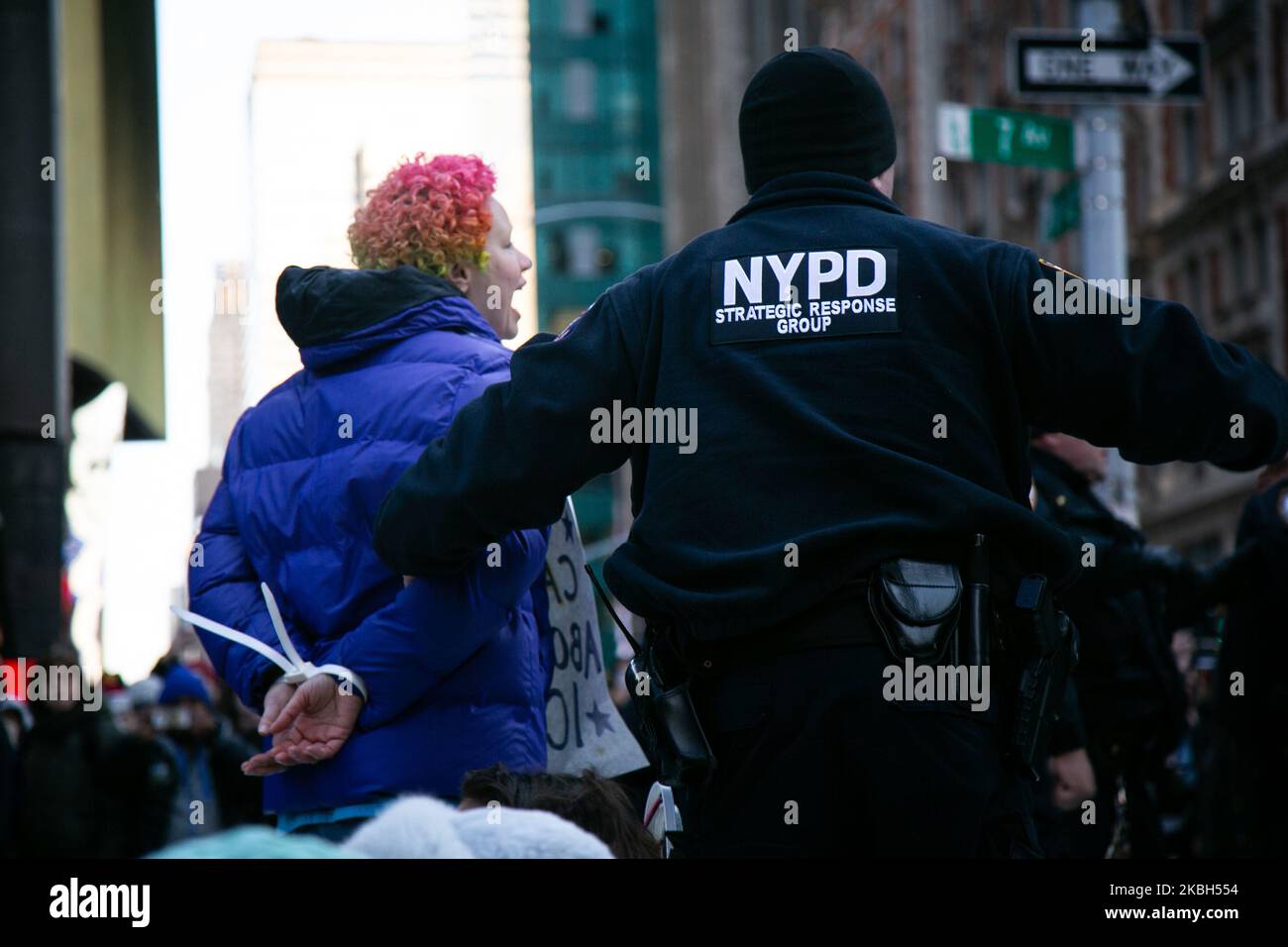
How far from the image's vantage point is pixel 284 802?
4.36 metres

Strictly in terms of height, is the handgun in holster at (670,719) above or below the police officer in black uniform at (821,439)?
below

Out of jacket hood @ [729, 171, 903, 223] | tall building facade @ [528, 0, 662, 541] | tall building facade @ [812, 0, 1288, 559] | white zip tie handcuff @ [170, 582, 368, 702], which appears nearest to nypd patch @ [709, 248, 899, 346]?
jacket hood @ [729, 171, 903, 223]

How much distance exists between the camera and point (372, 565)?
4305 millimetres

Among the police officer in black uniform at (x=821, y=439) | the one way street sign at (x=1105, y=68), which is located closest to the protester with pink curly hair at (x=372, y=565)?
the police officer in black uniform at (x=821, y=439)

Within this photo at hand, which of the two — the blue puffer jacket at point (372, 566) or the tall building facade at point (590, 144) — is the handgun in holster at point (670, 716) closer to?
the blue puffer jacket at point (372, 566)

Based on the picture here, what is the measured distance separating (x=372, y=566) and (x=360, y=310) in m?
0.59

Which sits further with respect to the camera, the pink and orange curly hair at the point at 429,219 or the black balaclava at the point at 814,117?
the pink and orange curly hair at the point at 429,219

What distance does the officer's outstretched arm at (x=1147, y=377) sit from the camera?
353 cm

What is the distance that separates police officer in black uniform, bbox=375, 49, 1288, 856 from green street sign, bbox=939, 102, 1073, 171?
285 inches

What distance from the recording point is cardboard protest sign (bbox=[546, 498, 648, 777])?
15.6ft

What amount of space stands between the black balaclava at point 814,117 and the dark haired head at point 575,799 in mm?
1211

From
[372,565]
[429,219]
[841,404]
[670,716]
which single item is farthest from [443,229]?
[670,716]

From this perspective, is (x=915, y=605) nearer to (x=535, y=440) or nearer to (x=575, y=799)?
(x=535, y=440)

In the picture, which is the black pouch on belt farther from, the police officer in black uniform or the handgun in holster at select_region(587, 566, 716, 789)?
the handgun in holster at select_region(587, 566, 716, 789)
